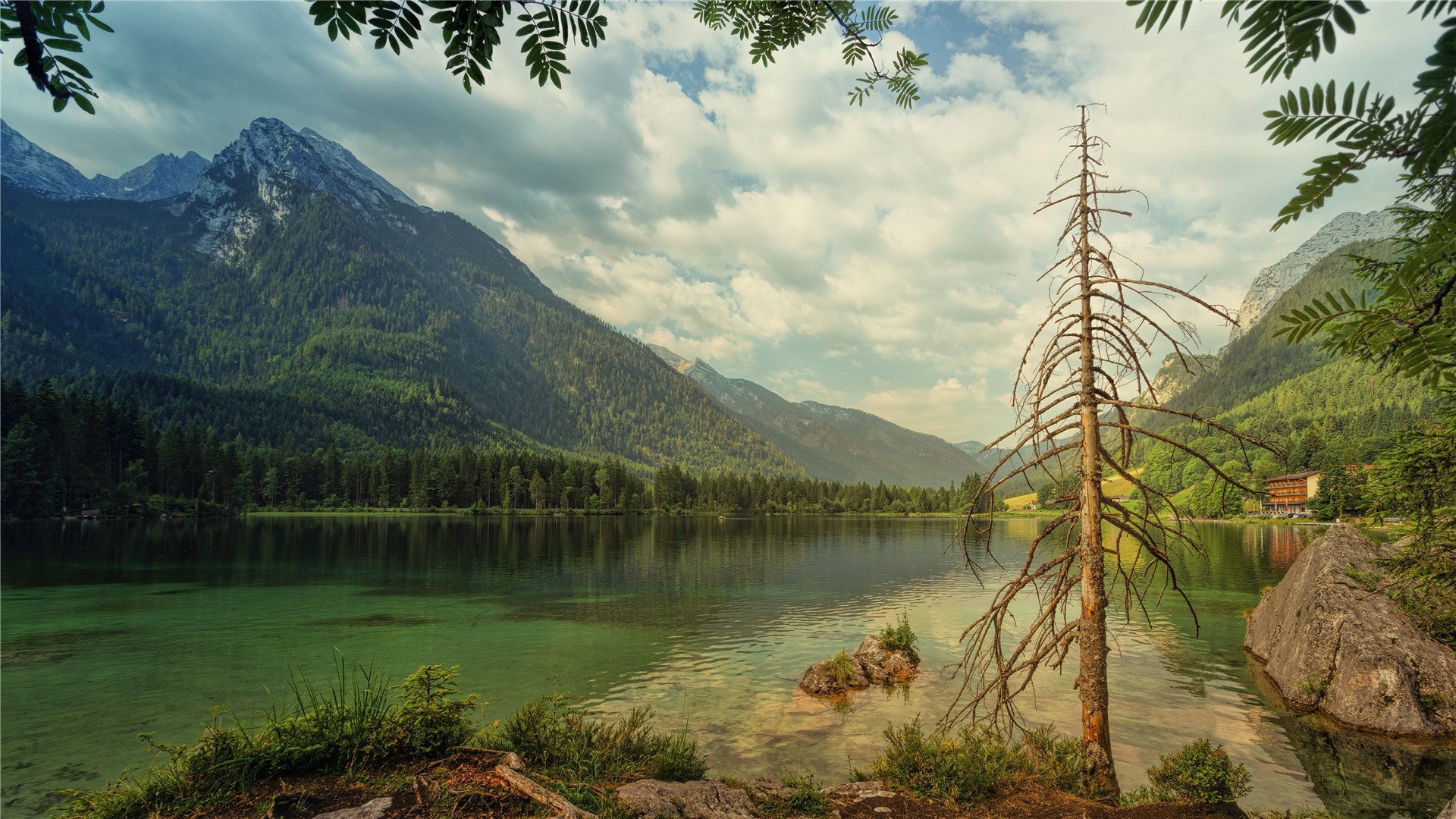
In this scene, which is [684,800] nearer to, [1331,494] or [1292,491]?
[1331,494]

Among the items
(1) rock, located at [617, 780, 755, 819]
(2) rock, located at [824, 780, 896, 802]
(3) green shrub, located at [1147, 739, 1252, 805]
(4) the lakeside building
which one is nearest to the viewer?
(1) rock, located at [617, 780, 755, 819]

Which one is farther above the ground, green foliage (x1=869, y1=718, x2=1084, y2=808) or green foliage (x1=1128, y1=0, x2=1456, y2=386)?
green foliage (x1=1128, y1=0, x2=1456, y2=386)

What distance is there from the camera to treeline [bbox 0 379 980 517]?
10300 cm

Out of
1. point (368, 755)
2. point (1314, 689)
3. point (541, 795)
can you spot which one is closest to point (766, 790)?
point (541, 795)

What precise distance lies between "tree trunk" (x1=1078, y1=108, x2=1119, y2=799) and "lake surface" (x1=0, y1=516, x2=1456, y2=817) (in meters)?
1.84

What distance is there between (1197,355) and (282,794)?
13.9 m

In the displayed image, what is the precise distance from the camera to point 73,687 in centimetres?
2234

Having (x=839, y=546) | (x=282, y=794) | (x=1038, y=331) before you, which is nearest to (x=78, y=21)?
(x=282, y=794)

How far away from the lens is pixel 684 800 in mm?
10125

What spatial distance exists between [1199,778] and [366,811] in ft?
42.3

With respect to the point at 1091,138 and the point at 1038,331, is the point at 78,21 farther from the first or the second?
the point at 1091,138

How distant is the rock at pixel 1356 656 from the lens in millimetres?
17922

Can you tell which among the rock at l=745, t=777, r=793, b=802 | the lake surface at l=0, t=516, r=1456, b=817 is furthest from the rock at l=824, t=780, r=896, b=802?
the lake surface at l=0, t=516, r=1456, b=817

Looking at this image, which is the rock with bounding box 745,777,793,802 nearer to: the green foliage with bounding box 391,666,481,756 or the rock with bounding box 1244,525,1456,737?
the green foliage with bounding box 391,666,481,756
